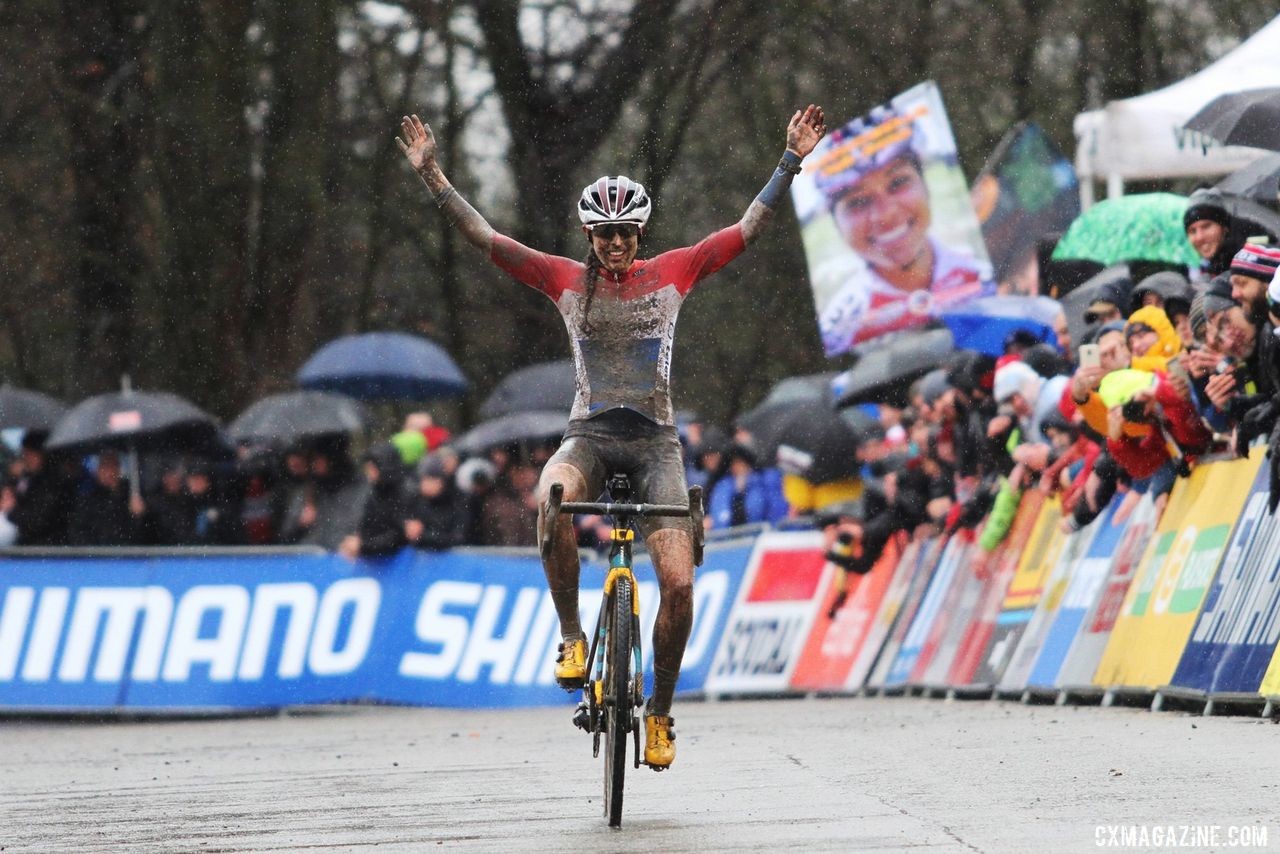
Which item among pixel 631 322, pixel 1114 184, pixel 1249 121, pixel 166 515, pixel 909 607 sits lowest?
pixel 166 515

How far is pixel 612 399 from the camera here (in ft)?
31.6

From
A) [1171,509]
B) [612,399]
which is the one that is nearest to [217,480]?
[1171,509]

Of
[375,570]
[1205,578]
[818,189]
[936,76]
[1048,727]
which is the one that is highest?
[936,76]

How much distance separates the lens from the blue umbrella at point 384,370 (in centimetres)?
2497

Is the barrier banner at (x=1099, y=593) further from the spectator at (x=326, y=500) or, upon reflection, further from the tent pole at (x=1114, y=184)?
the spectator at (x=326, y=500)

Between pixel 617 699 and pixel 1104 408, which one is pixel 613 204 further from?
pixel 1104 408

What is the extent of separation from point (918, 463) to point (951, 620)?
66.5 inches

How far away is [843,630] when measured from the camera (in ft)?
62.8

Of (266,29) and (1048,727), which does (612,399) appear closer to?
(1048,727)

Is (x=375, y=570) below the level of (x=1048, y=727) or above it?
below

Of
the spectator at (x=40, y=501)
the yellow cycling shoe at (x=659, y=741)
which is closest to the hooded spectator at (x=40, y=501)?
the spectator at (x=40, y=501)

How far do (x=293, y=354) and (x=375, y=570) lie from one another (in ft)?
36.1

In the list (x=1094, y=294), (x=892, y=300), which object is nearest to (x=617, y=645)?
(x=1094, y=294)

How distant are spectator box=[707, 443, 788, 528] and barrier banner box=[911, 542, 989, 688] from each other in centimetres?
417
